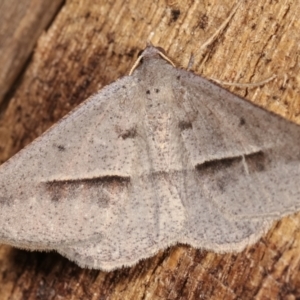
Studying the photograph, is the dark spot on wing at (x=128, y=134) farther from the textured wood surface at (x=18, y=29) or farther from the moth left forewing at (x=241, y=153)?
the textured wood surface at (x=18, y=29)

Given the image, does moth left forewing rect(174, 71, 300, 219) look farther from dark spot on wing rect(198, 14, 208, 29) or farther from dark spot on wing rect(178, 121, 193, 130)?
dark spot on wing rect(198, 14, 208, 29)

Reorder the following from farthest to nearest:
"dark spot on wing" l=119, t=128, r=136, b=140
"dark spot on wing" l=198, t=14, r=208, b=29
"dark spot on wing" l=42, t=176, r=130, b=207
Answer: "dark spot on wing" l=198, t=14, r=208, b=29, "dark spot on wing" l=119, t=128, r=136, b=140, "dark spot on wing" l=42, t=176, r=130, b=207

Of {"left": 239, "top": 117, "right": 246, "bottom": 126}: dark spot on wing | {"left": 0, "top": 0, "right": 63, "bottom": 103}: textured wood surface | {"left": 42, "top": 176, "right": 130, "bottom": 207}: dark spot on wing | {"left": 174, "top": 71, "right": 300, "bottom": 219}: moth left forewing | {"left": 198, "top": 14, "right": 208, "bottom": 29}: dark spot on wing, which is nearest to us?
A: {"left": 174, "top": 71, "right": 300, "bottom": 219}: moth left forewing

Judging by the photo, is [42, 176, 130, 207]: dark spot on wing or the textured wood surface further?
the textured wood surface

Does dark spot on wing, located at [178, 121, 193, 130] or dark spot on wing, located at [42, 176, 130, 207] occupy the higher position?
dark spot on wing, located at [178, 121, 193, 130]

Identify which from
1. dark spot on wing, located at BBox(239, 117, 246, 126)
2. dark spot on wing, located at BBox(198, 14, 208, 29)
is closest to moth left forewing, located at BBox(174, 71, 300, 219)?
dark spot on wing, located at BBox(239, 117, 246, 126)

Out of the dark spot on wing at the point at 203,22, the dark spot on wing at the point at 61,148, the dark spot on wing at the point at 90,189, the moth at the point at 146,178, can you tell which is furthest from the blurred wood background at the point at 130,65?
the dark spot on wing at the point at 61,148

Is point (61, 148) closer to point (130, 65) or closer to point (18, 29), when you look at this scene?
point (130, 65)

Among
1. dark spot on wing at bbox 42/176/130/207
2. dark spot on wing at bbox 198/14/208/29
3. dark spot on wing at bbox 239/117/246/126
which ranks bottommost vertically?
dark spot on wing at bbox 42/176/130/207
